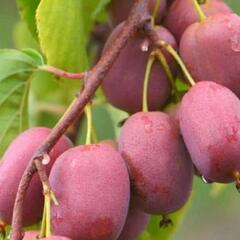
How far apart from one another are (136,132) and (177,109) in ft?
0.36

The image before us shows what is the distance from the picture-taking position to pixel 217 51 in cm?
143

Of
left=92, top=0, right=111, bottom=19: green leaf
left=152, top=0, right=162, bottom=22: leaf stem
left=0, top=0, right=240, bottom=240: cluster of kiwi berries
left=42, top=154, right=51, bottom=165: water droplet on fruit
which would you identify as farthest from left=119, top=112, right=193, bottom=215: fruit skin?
left=92, top=0, right=111, bottom=19: green leaf

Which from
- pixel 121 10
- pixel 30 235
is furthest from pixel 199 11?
pixel 30 235

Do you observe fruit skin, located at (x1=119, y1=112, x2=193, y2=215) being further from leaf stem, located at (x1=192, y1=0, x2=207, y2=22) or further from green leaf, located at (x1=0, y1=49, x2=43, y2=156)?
green leaf, located at (x1=0, y1=49, x2=43, y2=156)

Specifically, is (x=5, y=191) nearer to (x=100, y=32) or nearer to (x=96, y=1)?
(x=96, y=1)

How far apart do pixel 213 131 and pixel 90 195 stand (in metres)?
0.19

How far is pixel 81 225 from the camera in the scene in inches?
50.9

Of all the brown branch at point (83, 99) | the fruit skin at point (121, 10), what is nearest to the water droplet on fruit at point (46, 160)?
the brown branch at point (83, 99)

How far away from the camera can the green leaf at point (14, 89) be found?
63.9 inches

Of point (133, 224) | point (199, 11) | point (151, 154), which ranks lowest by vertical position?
point (133, 224)

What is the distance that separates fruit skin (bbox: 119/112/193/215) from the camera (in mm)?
1360

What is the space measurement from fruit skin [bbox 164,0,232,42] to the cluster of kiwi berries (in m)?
0.02

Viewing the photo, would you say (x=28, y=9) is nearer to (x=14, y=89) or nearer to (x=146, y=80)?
(x=14, y=89)

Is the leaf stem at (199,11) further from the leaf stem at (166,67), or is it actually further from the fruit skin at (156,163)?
the fruit skin at (156,163)
